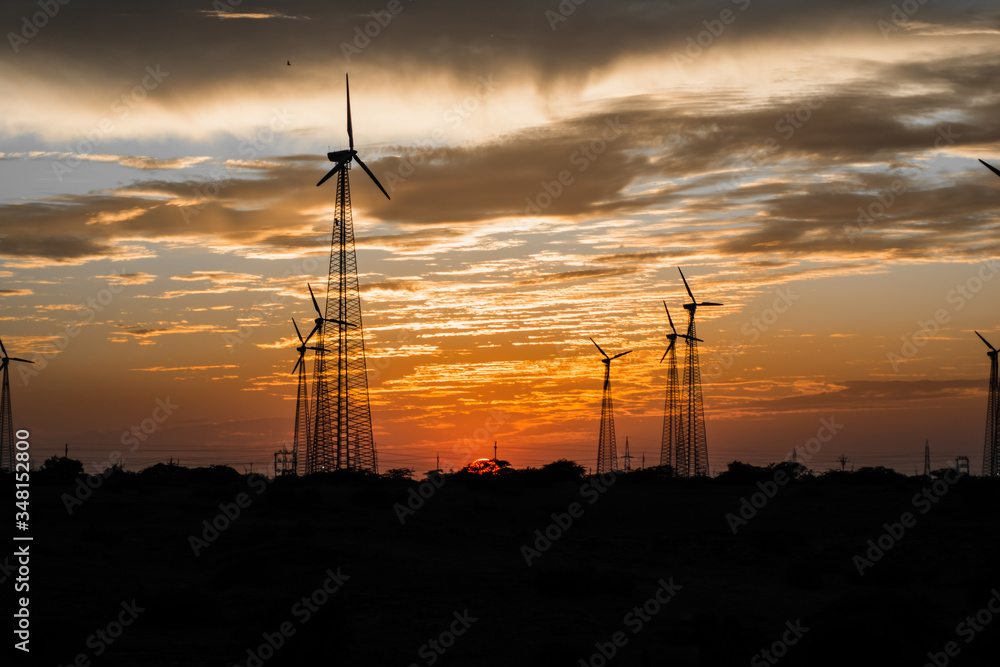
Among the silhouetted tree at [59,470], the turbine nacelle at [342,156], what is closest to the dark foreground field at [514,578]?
the silhouetted tree at [59,470]

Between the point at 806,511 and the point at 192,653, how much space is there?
45.3m

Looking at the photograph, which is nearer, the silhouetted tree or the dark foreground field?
the dark foreground field

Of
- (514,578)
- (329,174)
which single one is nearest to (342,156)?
(329,174)

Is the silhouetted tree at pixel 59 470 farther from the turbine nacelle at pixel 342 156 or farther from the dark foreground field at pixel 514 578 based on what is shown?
the turbine nacelle at pixel 342 156

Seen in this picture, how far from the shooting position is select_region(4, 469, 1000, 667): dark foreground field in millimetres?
24453

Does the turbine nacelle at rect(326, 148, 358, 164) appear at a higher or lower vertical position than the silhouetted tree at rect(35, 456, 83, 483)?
higher

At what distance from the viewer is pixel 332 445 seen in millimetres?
67125

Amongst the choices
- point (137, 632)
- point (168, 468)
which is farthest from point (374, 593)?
point (168, 468)

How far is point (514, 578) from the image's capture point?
A: 37500 mm

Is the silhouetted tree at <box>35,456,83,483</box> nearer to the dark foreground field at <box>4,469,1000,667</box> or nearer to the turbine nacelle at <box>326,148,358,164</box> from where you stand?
the dark foreground field at <box>4,469,1000,667</box>

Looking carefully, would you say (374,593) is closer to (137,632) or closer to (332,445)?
(137,632)

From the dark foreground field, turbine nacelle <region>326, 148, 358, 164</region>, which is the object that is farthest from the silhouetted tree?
turbine nacelle <region>326, 148, 358, 164</region>

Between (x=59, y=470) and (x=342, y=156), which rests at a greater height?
(x=342, y=156)

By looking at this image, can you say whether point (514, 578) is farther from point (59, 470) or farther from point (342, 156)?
point (59, 470)
